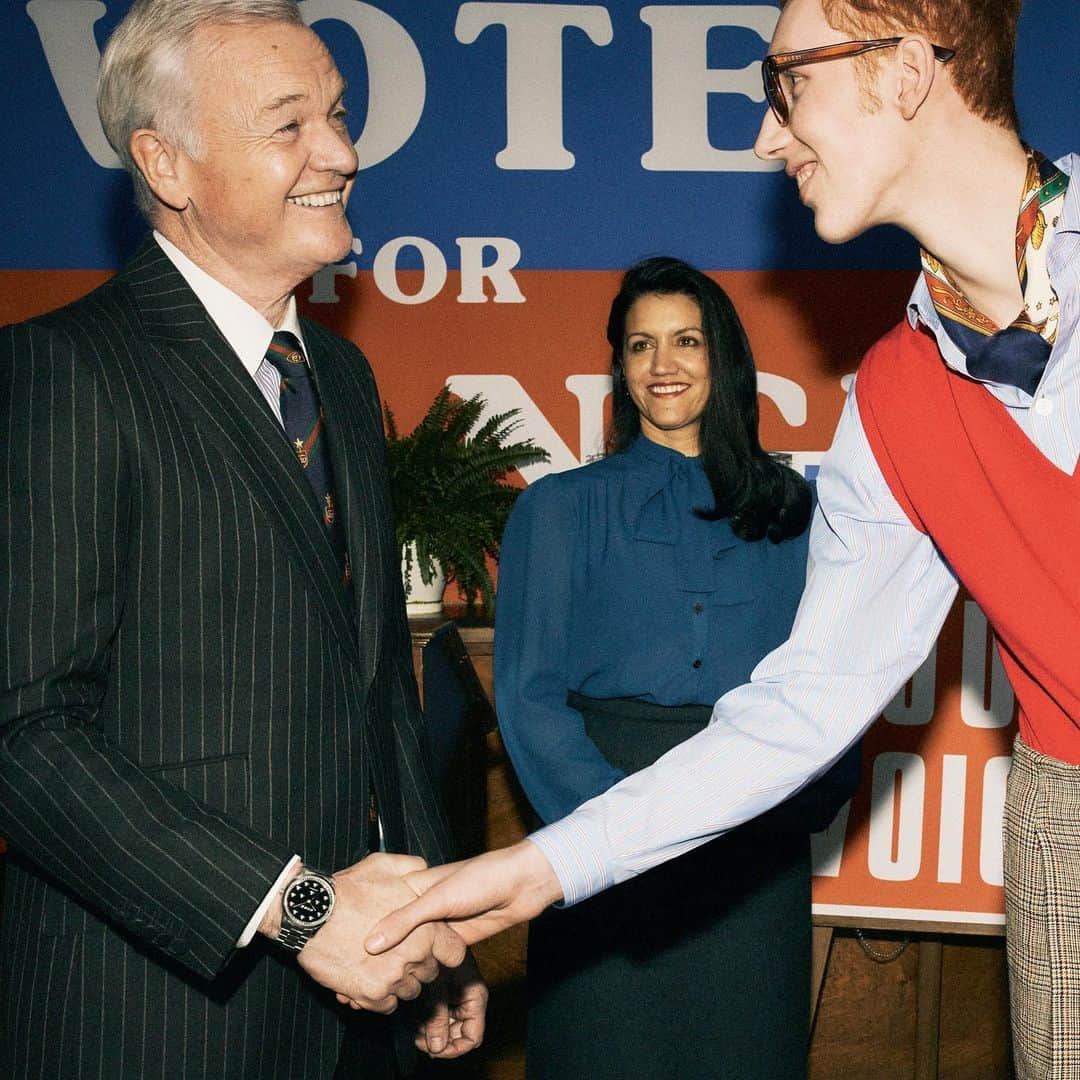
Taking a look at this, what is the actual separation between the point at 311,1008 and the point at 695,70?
267 centimetres

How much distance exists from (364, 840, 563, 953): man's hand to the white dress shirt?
0.08ft

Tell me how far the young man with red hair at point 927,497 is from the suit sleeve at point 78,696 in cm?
26

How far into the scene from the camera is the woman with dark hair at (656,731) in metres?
2.42

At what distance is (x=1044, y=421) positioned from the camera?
1359 millimetres

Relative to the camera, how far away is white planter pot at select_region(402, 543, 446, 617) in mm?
3164

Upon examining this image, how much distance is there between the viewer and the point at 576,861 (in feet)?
5.32

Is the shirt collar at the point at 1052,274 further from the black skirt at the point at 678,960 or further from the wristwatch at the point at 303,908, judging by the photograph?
the black skirt at the point at 678,960

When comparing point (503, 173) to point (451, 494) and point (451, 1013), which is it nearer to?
point (451, 494)

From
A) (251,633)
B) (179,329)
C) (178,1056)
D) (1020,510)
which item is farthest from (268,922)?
(1020,510)

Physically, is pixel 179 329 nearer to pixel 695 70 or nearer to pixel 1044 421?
pixel 1044 421

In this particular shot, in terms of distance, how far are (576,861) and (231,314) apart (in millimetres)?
860

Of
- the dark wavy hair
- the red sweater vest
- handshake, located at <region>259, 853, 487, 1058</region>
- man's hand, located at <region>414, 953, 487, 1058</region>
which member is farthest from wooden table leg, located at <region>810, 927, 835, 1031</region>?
the red sweater vest

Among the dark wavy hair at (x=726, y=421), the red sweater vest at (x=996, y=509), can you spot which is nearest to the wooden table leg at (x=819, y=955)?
the dark wavy hair at (x=726, y=421)

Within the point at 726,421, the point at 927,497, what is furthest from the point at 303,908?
the point at 726,421
